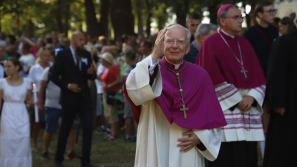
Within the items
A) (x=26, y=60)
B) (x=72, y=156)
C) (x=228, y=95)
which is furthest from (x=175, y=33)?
(x=26, y=60)

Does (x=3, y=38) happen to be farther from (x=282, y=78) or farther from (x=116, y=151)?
(x=282, y=78)

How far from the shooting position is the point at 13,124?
7000 millimetres

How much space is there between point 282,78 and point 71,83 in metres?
3.62

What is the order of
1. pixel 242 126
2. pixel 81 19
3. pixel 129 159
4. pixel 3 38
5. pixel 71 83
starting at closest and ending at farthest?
pixel 242 126 → pixel 71 83 → pixel 129 159 → pixel 3 38 → pixel 81 19

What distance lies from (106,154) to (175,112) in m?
5.10

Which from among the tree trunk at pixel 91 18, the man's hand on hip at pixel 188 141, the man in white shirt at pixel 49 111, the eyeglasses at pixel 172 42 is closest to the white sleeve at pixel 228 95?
the man's hand on hip at pixel 188 141

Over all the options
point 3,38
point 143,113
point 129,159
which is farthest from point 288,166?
point 3,38

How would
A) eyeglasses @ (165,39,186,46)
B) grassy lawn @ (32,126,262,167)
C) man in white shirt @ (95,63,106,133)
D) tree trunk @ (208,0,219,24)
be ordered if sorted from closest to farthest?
eyeglasses @ (165,39,186,46)
grassy lawn @ (32,126,262,167)
man in white shirt @ (95,63,106,133)
tree trunk @ (208,0,219,24)

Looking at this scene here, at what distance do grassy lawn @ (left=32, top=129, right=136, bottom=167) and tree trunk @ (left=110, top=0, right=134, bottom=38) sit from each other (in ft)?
29.4

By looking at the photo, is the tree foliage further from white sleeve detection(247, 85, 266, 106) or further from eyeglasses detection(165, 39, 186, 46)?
eyeglasses detection(165, 39, 186, 46)

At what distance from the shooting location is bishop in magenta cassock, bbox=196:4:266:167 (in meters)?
5.23

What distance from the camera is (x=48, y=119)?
8.67m

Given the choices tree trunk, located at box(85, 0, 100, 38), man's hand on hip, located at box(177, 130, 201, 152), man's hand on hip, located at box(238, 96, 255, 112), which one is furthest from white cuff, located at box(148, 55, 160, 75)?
tree trunk, located at box(85, 0, 100, 38)

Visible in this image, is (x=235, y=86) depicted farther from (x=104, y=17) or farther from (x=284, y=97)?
(x=104, y=17)
